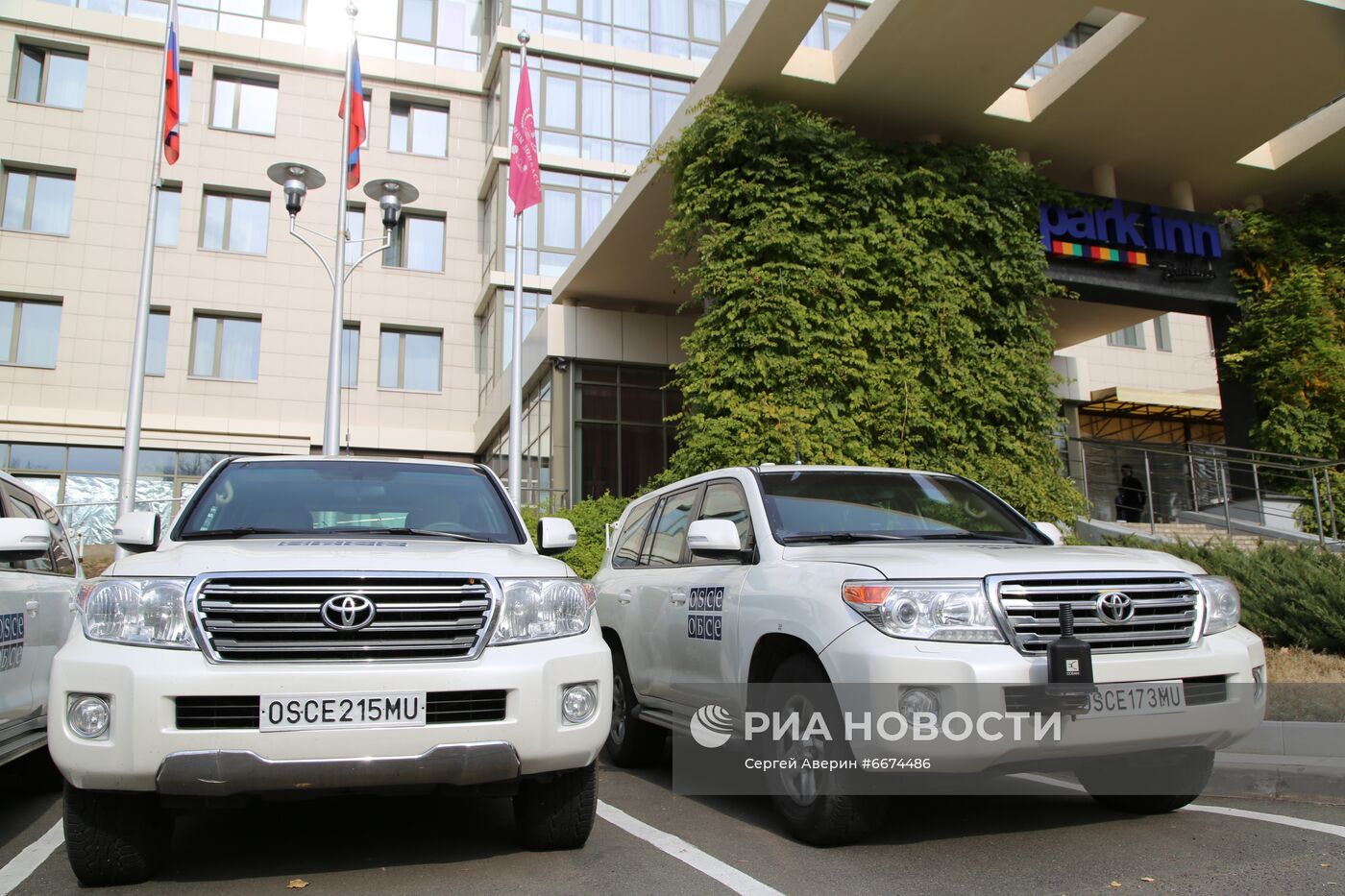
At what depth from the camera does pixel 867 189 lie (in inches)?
Answer: 544

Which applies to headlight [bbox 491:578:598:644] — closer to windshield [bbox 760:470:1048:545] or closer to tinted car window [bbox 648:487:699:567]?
windshield [bbox 760:470:1048:545]

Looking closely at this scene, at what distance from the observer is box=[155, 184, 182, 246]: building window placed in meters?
29.0

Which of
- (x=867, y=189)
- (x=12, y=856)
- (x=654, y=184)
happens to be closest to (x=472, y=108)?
(x=654, y=184)

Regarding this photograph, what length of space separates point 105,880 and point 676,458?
983cm

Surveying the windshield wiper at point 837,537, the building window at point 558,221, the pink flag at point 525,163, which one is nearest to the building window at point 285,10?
the building window at point 558,221

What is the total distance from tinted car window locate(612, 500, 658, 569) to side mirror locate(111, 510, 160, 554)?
10.3ft

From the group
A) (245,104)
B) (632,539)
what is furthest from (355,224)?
(632,539)

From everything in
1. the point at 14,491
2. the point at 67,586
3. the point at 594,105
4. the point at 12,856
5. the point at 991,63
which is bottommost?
the point at 12,856

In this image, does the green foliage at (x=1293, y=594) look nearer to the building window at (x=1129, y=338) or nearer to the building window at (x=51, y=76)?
the building window at (x=1129, y=338)

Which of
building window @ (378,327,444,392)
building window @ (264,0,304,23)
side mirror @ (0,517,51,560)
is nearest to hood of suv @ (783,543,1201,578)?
side mirror @ (0,517,51,560)

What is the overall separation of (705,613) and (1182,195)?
14.7 metres

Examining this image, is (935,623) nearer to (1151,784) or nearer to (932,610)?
(932,610)

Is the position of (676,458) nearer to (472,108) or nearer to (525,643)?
(525,643)

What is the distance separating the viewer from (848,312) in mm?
13352
